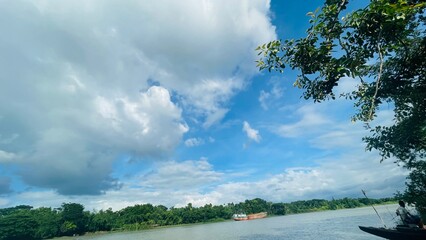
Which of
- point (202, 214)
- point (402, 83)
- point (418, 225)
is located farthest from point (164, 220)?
point (402, 83)

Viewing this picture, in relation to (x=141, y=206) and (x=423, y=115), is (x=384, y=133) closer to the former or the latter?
(x=423, y=115)

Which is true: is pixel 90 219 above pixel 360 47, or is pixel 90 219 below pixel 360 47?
above

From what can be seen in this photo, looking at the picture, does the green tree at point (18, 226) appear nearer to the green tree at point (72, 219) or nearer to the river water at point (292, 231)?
the green tree at point (72, 219)

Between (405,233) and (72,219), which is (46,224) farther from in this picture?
(405,233)

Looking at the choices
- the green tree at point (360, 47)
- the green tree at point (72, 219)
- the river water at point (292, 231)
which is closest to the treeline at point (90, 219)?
the green tree at point (72, 219)

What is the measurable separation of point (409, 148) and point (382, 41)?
37.0 feet

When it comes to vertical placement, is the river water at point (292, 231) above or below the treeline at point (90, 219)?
below

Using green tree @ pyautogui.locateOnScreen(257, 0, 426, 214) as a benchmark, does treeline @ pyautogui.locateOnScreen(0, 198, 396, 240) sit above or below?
above

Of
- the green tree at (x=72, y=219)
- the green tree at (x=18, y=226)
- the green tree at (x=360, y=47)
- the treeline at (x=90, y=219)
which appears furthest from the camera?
the green tree at (x=72, y=219)

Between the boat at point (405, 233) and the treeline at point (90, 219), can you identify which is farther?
the treeline at point (90, 219)

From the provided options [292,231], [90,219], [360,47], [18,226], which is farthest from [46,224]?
[360,47]

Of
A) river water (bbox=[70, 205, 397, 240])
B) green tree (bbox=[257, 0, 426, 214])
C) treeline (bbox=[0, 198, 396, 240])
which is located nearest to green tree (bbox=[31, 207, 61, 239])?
treeline (bbox=[0, 198, 396, 240])

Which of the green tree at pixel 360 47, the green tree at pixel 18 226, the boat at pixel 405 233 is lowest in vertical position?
the boat at pixel 405 233

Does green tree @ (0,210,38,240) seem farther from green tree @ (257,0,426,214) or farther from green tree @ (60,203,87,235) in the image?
green tree @ (257,0,426,214)
